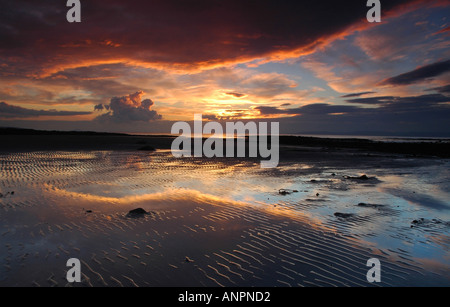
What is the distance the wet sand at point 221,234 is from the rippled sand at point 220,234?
3 centimetres

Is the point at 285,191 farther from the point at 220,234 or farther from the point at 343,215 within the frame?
the point at 220,234

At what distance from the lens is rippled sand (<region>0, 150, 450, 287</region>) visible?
228 inches

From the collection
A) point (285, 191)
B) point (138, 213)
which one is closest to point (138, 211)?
point (138, 213)

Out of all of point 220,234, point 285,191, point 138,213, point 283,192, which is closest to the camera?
point 220,234

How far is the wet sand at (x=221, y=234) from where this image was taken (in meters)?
5.78

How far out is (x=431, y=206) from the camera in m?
11.8

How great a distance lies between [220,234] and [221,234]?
0.10ft

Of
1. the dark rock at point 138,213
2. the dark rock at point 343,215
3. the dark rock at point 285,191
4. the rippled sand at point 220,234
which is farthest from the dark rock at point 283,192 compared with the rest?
the dark rock at point 138,213

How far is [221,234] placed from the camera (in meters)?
8.17

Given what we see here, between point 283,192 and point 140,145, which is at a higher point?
point 140,145

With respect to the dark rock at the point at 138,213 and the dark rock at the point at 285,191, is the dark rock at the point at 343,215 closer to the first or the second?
the dark rock at the point at 285,191
